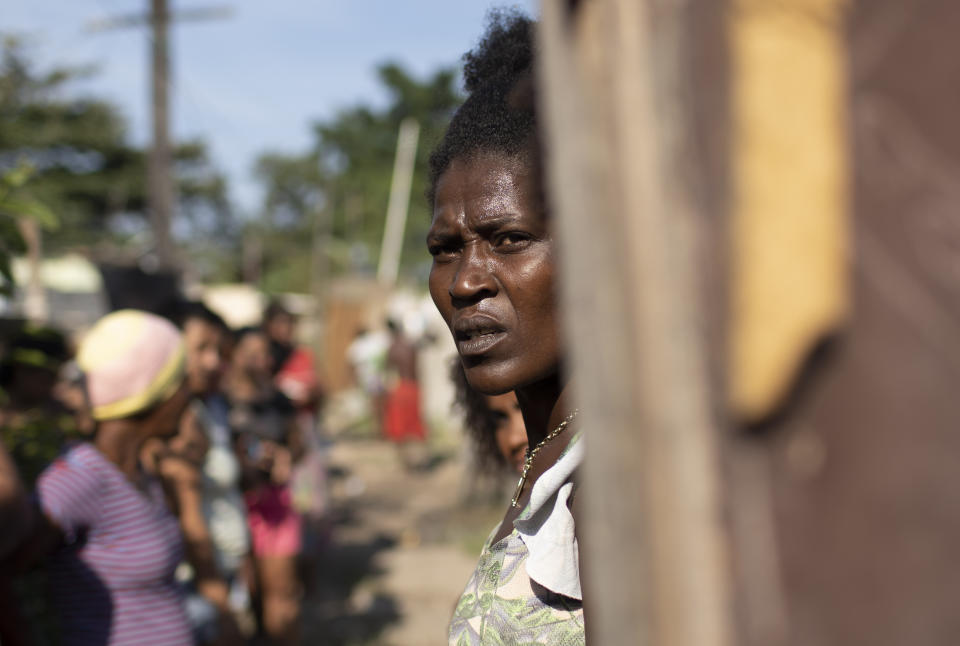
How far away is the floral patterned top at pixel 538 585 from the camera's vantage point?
1338 millimetres

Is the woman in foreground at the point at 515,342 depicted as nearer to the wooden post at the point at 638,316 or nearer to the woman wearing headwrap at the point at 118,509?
the wooden post at the point at 638,316

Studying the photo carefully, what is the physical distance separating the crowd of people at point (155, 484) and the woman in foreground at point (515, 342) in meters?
1.04

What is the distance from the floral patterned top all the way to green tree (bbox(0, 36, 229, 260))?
59.6 ft

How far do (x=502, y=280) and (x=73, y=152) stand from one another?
→ 29.4 meters

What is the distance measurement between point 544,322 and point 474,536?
22.2 ft

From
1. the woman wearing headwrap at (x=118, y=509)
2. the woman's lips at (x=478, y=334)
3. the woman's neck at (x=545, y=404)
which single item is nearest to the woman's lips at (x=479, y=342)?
the woman's lips at (x=478, y=334)

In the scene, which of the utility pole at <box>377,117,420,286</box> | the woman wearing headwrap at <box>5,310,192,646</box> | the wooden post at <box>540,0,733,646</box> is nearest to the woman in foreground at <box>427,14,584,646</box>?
the wooden post at <box>540,0,733,646</box>

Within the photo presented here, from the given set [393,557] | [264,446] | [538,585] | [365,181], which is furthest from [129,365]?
[365,181]

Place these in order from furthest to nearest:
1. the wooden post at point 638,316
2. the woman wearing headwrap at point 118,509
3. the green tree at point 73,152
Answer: the green tree at point 73,152
the woman wearing headwrap at point 118,509
the wooden post at point 638,316

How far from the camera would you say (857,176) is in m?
0.45

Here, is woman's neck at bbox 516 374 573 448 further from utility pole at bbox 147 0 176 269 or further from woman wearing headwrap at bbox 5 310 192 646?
utility pole at bbox 147 0 176 269

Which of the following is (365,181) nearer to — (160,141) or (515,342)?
(160,141)

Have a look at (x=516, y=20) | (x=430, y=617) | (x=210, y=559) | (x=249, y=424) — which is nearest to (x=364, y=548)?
(x=430, y=617)

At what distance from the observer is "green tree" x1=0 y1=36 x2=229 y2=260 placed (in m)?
20.8
